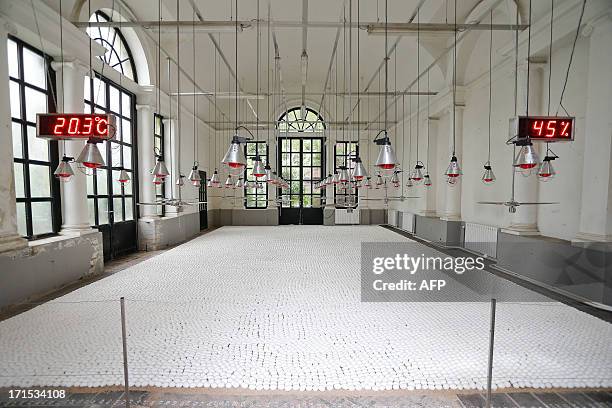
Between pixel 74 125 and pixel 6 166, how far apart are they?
5.88 ft

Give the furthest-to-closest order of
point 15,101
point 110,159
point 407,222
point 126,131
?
point 407,222 < point 126,131 < point 110,159 < point 15,101

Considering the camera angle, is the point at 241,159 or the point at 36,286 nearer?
the point at 241,159

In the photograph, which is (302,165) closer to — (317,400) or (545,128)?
(545,128)

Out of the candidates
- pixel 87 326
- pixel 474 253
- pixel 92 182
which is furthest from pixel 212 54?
pixel 474 253

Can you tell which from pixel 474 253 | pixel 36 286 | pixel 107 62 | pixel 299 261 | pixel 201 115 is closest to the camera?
pixel 36 286

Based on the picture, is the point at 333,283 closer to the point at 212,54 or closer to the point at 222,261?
the point at 222,261

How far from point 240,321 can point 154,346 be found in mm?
970

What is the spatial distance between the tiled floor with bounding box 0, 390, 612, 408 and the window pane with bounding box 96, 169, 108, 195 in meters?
6.04

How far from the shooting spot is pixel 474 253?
27.6 ft

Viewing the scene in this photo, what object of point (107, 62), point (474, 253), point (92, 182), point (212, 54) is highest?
point (212, 54)

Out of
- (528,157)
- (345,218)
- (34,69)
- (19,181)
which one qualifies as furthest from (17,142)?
(345,218)

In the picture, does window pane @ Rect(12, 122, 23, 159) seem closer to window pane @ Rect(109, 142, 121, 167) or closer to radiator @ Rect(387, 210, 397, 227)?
window pane @ Rect(109, 142, 121, 167)

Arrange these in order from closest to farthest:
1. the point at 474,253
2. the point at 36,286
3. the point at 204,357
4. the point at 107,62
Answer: the point at 204,357 < the point at 36,286 < the point at 107,62 < the point at 474,253

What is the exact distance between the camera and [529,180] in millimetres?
6297
